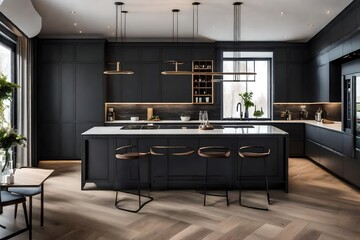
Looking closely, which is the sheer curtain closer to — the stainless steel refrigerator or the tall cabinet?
the tall cabinet

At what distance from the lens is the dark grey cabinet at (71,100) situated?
26.7 feet

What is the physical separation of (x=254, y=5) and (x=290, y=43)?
10.9 feet

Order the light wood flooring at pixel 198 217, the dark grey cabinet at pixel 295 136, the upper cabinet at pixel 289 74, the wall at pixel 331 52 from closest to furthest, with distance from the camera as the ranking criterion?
the light wood flooring at pixel 198 217
the wall at pixel 331 52
the dark grey cabinet at pixel 295 136
the upper cabinet at pixel 289 74

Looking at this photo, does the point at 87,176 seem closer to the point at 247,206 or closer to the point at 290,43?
the point at 247,206

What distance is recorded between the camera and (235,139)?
5332 millimetres

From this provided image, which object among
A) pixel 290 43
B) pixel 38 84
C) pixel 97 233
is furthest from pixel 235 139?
pixel 38 84

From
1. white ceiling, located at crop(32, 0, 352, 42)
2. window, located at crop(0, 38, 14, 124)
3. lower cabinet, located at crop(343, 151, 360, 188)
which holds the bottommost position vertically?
lower cabinet, located at crop(343, 151, 360, 188)

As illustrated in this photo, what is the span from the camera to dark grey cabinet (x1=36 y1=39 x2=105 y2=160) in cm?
812

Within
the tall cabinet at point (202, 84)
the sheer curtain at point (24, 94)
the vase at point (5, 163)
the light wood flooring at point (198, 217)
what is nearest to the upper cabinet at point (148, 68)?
the tall cabinet at point (202, 84)

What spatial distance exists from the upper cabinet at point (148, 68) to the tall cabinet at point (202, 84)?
6.2 inches

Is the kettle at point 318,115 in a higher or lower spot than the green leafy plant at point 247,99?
lower

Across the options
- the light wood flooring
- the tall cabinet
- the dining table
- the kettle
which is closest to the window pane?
the light wood flooring

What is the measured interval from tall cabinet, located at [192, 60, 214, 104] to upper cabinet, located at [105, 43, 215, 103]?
157 millimetres

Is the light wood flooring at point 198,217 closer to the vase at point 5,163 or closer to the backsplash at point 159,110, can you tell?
the vase at point 5,163
